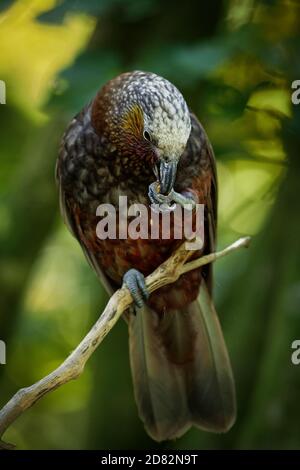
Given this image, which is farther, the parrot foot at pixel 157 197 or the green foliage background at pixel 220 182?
the green foliage background at pixel 220 182

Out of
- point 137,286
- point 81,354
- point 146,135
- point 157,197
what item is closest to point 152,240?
point 137,286

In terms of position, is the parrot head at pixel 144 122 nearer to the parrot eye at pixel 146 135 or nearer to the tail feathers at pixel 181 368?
the parrot eye at pixel 146 135

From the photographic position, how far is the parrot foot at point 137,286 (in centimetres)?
Answer: 313

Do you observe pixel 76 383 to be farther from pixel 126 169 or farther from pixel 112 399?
pixel 126 169

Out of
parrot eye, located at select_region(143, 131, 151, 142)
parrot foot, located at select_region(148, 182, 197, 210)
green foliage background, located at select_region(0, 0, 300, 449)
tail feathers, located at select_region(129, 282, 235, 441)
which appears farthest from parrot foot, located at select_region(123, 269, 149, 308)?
green foliage background, located at select_region(0, 0, 300, 449)

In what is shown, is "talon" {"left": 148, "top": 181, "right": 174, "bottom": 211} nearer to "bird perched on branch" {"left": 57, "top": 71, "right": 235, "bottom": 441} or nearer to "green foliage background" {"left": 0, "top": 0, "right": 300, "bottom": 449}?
"bird perched on branch" {"left": 57, "top": 71, "right": 235, "bottom": 441}

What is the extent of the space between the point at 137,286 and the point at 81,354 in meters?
0.79

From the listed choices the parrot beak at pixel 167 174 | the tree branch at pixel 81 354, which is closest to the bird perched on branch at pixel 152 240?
the parrot beak at pixel 167 174

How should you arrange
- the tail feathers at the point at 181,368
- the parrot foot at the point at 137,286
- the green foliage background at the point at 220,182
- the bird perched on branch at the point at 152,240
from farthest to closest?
1. the tail feathers at the point at 181,368
2. the green foliage background at the point at 220,182
3. the parrot foot at the point at 137,286
4. the bird perched on branch at the point at 152,240

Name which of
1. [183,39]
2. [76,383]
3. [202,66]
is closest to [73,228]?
[202,66]

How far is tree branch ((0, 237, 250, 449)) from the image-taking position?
90.7 inches

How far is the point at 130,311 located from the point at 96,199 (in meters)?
0.61

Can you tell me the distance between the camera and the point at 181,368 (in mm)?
3721

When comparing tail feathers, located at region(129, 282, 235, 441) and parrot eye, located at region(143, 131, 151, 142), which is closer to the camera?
parrot eye, located at region(143, 131, 151, 142)
